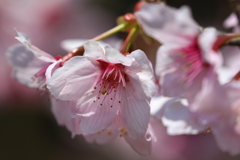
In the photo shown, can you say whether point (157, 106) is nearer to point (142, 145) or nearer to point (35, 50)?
point (142, 145)

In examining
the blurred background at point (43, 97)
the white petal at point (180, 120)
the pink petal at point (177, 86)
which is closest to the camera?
the pink petal at point (177, 86)

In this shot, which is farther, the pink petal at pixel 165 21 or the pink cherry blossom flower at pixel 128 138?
the pink cherry blossom flower at pixel 128 138

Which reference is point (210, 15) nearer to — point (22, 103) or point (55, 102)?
point (22, 103)

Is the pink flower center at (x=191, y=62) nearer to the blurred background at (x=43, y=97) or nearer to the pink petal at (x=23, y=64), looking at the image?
the pink petal at (x=23, y=64)

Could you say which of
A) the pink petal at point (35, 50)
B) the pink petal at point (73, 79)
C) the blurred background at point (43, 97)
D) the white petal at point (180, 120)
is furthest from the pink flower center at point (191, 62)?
the blurred background at point (43, 97)

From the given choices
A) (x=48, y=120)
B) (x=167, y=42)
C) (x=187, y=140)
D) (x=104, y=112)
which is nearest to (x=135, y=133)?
(x=104, y=112)

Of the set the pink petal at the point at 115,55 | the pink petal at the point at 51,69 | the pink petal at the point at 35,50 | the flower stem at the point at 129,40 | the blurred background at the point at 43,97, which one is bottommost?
the blurred background at the point at 43,97

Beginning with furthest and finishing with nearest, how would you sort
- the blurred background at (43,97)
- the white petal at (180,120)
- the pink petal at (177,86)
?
1. the blurred background at (43,97)
2. the white petal at (180,120)
3. the pink petal at (177,86)
